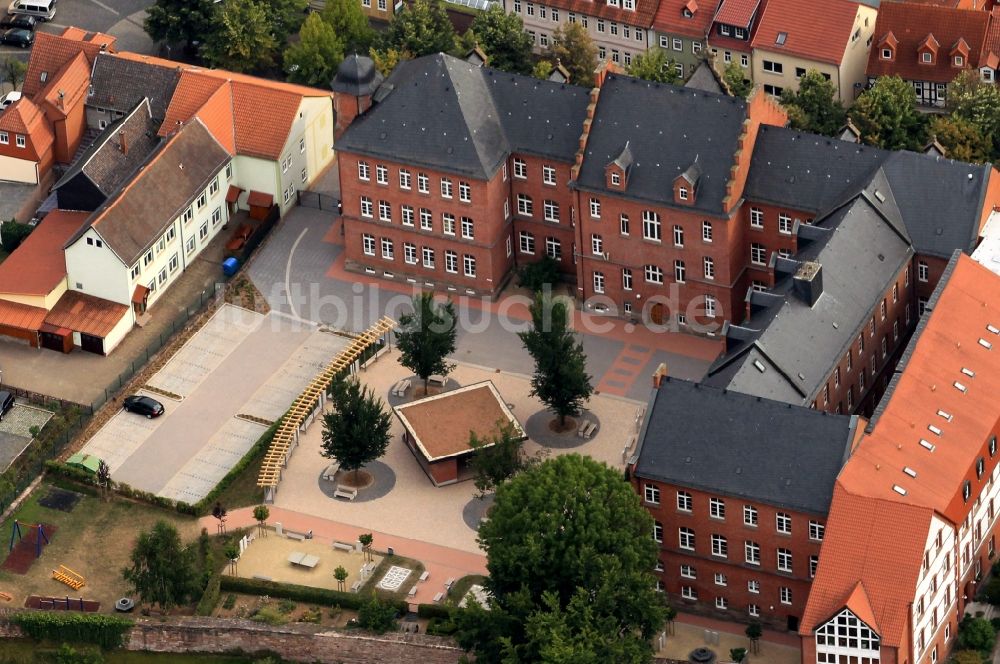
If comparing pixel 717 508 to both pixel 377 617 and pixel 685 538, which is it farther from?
pixel 377 617

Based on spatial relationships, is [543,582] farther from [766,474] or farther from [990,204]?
[990,204]

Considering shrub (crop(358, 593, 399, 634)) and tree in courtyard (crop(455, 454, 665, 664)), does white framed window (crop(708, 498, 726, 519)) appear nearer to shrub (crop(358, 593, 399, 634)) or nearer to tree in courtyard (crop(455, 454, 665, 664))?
tree in courtyard (crop(455, 454, 665, 664))

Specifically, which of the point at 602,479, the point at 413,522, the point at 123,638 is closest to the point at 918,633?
the point at 602,479

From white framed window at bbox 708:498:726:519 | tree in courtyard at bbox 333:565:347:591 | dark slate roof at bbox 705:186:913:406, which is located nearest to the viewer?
white framed window at bbox 708:498:726:519

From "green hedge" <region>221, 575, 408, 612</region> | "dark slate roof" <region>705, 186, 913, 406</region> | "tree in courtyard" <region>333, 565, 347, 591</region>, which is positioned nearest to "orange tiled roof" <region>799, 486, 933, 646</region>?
"dark slate roof" <region>705, 186, 913, 406</region>

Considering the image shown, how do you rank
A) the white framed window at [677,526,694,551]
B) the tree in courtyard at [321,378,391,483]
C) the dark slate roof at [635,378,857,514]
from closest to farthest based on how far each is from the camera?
the dark slate roof at [635,378,857,514] → the white framed window at [677,526,694,551] → the tree in courtyard at [321,378,391,483]

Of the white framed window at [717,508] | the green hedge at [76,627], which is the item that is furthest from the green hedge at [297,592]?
the white framed window at [717,508]

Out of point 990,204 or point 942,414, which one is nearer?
point 942,414
